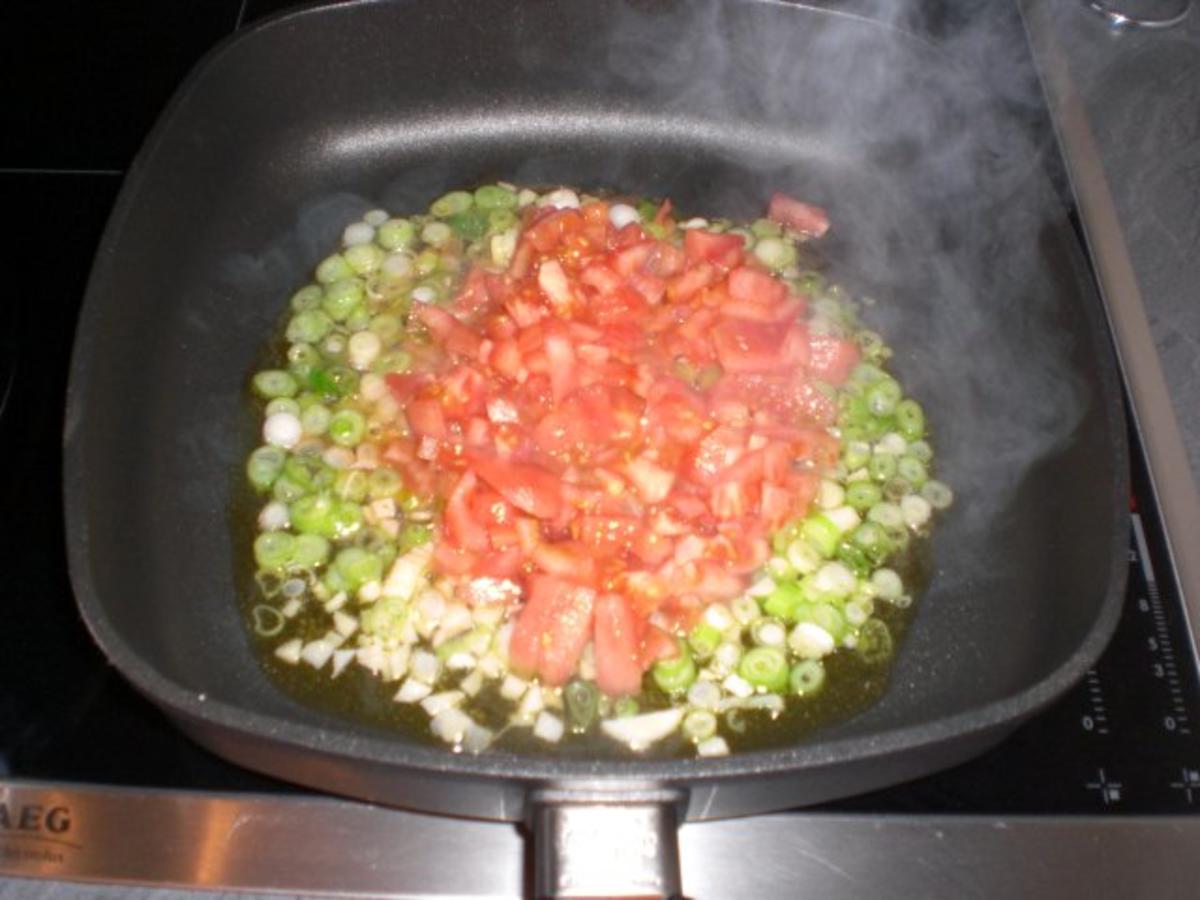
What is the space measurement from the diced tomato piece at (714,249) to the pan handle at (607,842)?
2.89 ft

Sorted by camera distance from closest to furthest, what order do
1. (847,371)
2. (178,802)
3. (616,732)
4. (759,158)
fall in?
1. (178,802)
2. (616,732)
3. (847,371)
4. (759,158)

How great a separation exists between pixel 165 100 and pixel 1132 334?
1526 mm

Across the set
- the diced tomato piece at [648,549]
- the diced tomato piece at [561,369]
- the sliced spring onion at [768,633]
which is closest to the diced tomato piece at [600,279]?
the diced tomato piece at [561,369]

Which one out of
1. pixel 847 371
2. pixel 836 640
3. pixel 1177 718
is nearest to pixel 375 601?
pixel 836 640

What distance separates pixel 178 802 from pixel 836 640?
31.0 inches

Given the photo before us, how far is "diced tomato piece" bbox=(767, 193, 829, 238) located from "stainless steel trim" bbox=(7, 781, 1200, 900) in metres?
0.93

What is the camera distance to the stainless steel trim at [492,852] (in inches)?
45.8

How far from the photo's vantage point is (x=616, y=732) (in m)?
1.30

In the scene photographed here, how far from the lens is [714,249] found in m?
1.63

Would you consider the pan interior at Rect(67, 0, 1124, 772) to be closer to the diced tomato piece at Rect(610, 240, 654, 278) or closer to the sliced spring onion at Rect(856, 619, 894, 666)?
the sliced spring onion at Rect(856, 619, 894, 666)

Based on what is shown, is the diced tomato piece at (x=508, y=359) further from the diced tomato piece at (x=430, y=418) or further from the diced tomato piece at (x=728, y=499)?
the diced tomato piece at (x=728, y=499)

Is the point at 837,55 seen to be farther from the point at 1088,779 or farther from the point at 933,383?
the point at 1088,779

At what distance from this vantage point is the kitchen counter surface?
65.6 inches

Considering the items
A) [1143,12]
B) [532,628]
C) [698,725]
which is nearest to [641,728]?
[698,725]
